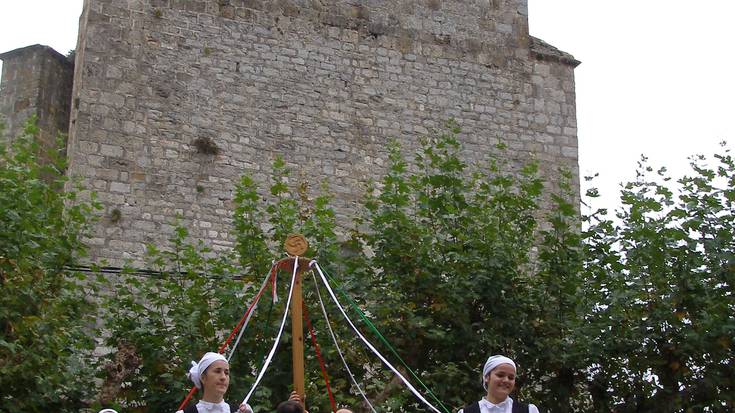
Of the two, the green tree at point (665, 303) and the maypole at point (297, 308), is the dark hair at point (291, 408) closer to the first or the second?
the maypole at point (297, 308)

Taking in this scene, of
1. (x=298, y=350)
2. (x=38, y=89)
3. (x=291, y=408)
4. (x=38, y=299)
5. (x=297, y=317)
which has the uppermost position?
(x=38, y=89)

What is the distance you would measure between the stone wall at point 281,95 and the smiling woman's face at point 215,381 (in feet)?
24.0

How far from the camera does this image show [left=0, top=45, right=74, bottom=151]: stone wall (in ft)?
50.3

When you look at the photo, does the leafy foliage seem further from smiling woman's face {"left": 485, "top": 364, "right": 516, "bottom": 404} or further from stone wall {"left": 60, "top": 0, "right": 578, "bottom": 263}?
smiling woman's face {"left": 485, "top": 364, "right": 516, "bottom": 404}

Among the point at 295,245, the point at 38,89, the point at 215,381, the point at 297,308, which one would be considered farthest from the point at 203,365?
the point at 38,89

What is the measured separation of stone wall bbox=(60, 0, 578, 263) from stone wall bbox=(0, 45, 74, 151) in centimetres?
68

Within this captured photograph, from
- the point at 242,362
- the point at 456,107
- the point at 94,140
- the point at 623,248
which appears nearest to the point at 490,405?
the point at 242,362

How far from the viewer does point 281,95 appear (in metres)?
15.6

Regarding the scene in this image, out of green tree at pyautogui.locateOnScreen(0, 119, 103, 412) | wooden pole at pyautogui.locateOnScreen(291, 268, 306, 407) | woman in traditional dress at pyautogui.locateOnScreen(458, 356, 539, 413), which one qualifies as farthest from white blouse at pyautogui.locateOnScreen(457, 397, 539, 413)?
green tree at pyautogui.locateOnScreen(0, 119, 103, 412)

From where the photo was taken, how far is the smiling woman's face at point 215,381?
7.05 meters

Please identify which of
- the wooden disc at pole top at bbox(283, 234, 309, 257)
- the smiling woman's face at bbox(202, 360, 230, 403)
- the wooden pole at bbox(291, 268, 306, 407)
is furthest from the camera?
the wooden disc at pole top at bbox(283, 234, 309, 257)

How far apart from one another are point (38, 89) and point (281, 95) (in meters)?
3.11

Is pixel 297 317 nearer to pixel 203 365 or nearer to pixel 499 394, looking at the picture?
pixel 203 365

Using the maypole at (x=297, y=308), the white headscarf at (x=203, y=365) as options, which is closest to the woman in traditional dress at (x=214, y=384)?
the white headscarf at (x=203, y=365)
